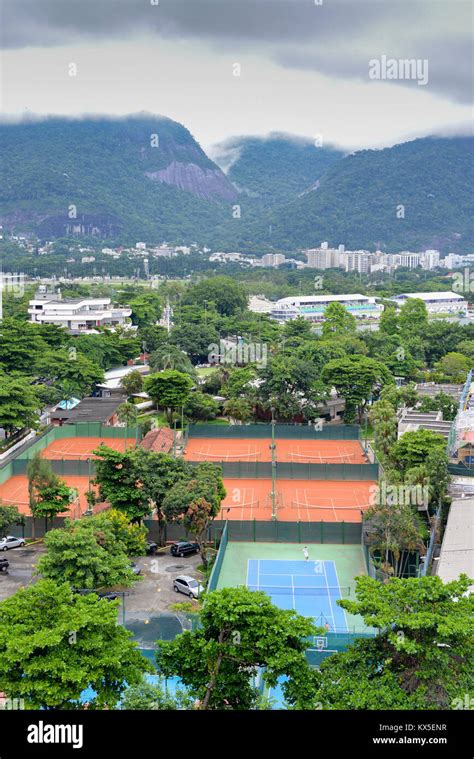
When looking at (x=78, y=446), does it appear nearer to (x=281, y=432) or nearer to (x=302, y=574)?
(x=281, y=432)

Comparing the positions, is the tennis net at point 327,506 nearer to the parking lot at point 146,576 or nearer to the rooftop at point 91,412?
the parking lot at point 146,576

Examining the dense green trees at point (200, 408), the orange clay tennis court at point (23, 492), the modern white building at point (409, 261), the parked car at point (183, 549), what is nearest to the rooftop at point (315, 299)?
the dense green trees at point (200, 408)

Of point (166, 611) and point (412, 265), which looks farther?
point (412, 265)

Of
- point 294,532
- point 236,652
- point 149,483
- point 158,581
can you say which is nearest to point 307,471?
point 294,532

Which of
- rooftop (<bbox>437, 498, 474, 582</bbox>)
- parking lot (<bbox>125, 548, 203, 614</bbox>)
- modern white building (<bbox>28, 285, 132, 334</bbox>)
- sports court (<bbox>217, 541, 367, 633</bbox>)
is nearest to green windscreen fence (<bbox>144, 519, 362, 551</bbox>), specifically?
sports court (<bbox>217, 541, 367, 633</bbox>)

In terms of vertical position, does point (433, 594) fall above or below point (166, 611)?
above

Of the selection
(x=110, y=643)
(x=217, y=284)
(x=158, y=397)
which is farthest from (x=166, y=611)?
(x=217, y=284)
